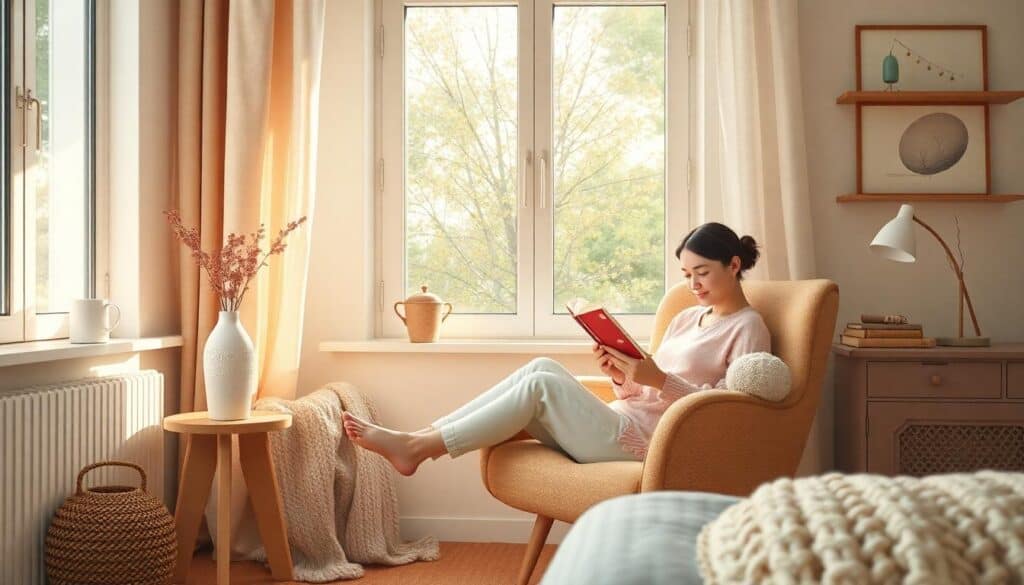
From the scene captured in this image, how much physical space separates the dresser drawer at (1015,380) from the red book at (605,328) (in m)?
1.16

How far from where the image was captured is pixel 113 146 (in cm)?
311

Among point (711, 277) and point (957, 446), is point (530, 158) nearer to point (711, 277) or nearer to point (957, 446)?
point (711, 277)

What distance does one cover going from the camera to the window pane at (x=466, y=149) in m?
3.69

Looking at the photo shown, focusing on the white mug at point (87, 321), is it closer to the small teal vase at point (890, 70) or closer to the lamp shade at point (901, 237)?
the lamp shade at point (901, 237)

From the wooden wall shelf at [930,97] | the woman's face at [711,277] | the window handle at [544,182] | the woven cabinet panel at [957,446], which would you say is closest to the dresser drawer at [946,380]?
the woven cabinet panel at [957,446]

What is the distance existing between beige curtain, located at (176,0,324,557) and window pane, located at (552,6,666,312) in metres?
0.91

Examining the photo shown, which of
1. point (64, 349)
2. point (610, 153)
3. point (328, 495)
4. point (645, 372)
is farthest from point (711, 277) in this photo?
point (64, 349)

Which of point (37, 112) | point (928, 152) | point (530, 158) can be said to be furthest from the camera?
point (530, 158)

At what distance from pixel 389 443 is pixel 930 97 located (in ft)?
6.99

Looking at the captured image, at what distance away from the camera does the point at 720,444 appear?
7.70ft

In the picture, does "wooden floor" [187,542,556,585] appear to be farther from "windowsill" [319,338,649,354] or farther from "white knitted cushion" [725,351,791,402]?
"white knitted cushion" [725,351,791,402]

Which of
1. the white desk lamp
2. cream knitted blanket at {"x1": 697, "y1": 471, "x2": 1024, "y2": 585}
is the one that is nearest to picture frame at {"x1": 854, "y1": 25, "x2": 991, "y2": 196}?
the white desk lamp

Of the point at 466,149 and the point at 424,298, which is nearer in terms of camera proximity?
the point at 424,298

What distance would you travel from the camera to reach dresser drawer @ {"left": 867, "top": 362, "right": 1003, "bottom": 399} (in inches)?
117
